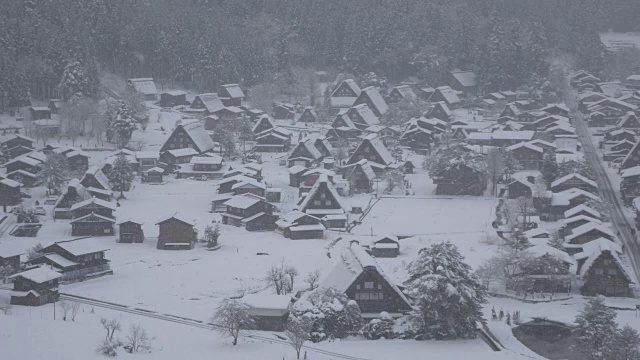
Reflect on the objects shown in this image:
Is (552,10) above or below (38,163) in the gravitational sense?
above

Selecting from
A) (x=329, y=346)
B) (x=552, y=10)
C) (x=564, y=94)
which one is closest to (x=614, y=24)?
(x=552, y=10)

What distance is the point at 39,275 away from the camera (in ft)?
109

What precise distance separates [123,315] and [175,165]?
27906mm

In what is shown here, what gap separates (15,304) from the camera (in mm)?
32812

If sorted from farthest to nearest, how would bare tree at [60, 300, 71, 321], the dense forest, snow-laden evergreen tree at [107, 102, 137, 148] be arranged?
the dense forest → snow-laden evergreen tree at [107, 102, 137, 148] → bare tree at [60, 300, 71, 321]

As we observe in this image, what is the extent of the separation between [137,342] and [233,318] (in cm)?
307

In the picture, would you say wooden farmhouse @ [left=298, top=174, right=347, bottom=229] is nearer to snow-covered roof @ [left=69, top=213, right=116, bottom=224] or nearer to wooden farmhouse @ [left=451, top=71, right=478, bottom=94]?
snow-covered roof @ [left=69, top=213, right=116, bottom=224]

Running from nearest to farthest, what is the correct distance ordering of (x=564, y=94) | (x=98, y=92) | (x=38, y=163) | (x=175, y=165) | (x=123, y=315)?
(x=123, y=315)
(x=38, y=163)
(x=175, y=165)
(x=98, y=92)
(x=564, y=94)

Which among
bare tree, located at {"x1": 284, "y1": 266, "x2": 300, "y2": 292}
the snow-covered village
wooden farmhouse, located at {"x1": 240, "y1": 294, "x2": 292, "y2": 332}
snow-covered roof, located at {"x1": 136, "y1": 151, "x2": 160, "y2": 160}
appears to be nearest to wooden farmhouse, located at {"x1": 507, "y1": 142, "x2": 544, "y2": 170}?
the snow-covered village

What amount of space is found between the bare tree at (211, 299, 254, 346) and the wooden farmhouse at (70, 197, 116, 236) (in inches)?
641

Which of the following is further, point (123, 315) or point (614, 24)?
point (614, 24)

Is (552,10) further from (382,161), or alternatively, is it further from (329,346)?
(329,346)

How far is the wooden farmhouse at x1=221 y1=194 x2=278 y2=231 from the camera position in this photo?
Result: 4622 centimetres

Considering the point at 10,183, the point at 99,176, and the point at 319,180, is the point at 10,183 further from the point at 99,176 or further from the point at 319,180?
the point at 319,180
